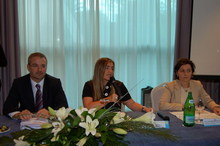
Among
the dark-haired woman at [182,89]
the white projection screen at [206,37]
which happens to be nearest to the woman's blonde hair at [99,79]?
the dark-haired woman at [182,89]

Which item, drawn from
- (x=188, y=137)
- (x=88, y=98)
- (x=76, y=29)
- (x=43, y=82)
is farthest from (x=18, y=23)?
(x=188, y=137)

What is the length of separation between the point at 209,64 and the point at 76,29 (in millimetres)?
2153

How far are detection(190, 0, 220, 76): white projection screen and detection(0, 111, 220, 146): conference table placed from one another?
2.08 m

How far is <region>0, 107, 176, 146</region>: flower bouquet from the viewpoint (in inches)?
30.2

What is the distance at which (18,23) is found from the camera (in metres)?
3.34

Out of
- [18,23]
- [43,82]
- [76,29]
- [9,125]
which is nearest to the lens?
[9,125]

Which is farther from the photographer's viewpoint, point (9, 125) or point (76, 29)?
point (76, 29)

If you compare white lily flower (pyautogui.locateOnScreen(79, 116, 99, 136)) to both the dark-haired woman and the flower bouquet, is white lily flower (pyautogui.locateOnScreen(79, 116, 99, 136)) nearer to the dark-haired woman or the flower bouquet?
the flower bouquet

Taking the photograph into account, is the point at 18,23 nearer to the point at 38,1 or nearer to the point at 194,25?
the point at 38,1

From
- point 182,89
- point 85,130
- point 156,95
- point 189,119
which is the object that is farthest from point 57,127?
point 182,89

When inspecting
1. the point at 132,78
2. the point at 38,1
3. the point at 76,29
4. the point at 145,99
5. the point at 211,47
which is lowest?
the point at 145,99

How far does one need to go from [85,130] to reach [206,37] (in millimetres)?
3192

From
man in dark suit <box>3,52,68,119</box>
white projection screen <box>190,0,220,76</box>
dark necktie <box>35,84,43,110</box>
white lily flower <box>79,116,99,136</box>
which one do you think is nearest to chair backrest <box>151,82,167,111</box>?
man in dark suit <box>3,52,68,119</box>

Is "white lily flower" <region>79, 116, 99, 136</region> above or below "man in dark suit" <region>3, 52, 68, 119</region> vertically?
above
